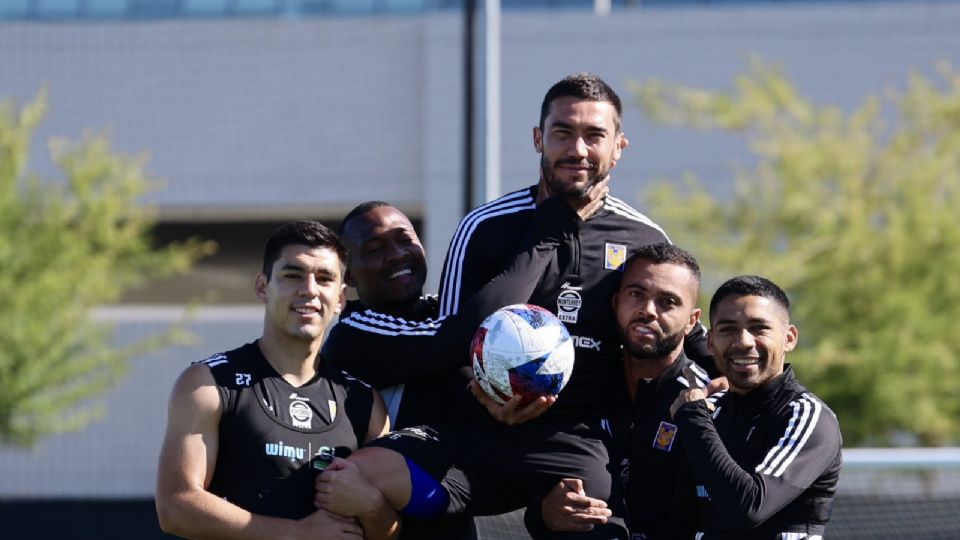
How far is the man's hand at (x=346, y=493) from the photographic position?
469cm

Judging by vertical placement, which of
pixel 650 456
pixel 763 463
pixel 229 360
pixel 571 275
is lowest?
pixel 650 456

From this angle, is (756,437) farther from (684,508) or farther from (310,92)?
(310,92)

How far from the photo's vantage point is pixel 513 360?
4715 millimetres

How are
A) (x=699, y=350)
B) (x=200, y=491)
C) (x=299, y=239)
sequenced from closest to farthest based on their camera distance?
(x=200, y=491) < (x=299, y=239) < (x=699, y=350)

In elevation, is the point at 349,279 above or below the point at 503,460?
above

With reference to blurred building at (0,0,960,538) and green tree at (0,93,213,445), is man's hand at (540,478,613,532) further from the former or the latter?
green tree at (0,93,213,445)

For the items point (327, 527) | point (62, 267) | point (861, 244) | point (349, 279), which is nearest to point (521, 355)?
point (327, 527)

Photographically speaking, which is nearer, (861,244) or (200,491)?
(200,491)

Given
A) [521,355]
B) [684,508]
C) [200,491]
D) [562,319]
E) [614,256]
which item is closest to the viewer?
[200,491]

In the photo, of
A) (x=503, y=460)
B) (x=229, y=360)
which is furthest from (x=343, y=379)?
(x=503, y=460)

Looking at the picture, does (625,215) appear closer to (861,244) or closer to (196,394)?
(196,394)

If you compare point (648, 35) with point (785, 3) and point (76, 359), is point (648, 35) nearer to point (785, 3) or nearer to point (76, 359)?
point (785, 3)

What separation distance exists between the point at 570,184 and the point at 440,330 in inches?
29.4

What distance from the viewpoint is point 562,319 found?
5.15 m
